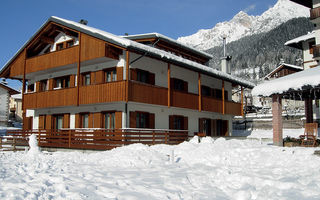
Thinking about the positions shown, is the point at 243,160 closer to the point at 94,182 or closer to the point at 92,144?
the point at 94,182

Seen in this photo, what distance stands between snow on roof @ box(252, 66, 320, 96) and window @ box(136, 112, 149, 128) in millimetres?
7137

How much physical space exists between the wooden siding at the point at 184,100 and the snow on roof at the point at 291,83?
19.4 feet

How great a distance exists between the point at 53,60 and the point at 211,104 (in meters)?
11.5

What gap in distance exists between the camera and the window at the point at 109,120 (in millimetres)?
17609

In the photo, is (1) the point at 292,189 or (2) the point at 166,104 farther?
(2) the point at 166,104

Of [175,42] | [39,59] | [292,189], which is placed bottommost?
[292,189]

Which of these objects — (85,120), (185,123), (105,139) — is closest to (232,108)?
(185,123)

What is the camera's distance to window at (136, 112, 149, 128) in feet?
59.1

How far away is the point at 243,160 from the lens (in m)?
10.9

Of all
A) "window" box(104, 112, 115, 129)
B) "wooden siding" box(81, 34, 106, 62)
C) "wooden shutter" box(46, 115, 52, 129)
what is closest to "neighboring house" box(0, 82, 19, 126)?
"wooden shutter" box(46, 115, 52, 129)

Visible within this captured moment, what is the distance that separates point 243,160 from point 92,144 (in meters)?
8.56

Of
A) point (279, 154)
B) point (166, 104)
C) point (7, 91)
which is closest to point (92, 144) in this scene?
point (166, 104)

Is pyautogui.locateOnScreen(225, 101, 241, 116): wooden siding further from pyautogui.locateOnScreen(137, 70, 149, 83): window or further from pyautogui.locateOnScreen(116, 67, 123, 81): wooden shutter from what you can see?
pyautogui.locateOnScreen(116, 67, 123, 81): wooden shutter

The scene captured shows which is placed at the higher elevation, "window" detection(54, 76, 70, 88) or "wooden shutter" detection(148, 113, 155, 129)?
"window" detection(54, 76, 70, 88)
